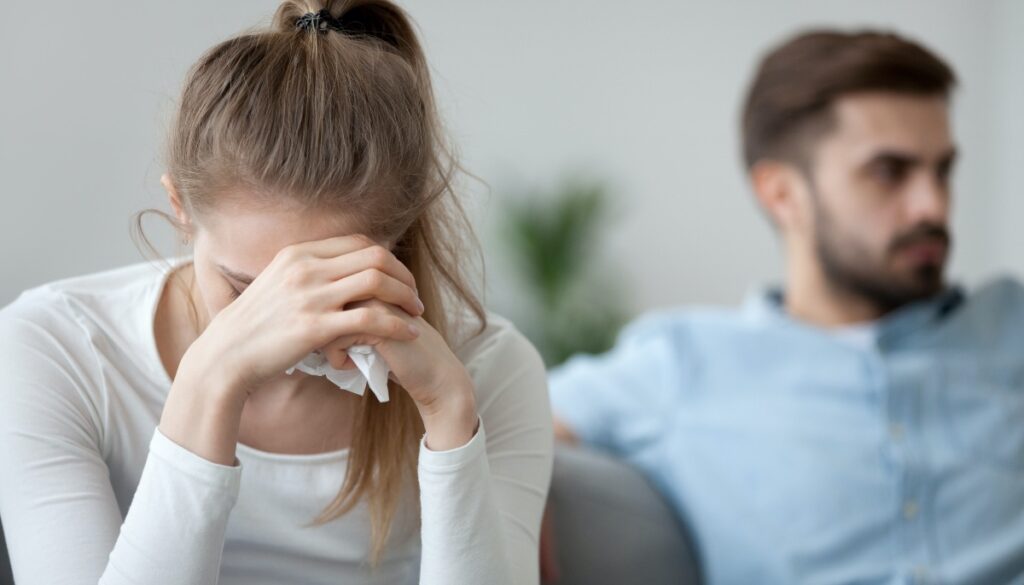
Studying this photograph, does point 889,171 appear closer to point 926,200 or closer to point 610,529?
point 926,200

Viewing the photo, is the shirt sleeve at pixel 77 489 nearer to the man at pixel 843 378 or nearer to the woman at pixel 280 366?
the woman at pixel 280 366

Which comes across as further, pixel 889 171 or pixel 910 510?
pixel 889 171

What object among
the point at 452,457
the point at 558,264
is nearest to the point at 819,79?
the point at 452,457

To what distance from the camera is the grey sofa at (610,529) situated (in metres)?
1.67

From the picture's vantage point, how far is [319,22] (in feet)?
3.58

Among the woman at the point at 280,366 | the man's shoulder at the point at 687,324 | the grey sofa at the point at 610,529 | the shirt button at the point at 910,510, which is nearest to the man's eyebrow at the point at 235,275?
the woman at the point at 280,366

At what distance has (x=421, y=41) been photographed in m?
1.21

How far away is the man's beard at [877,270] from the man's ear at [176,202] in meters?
1.46

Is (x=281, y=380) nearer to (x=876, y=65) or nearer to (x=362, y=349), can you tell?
(x=362, y=349)

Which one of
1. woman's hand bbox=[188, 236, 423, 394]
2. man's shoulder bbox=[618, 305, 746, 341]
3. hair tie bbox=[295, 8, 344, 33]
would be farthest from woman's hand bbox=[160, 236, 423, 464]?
man's shoulder bbox=[618, 305, 746, 341]

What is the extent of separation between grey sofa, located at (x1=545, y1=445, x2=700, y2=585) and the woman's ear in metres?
0.80

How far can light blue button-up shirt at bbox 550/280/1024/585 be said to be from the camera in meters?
1.88

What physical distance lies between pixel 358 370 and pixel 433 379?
0.25 ft

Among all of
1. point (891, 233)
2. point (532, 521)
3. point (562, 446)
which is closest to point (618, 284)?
point (891, 233)
